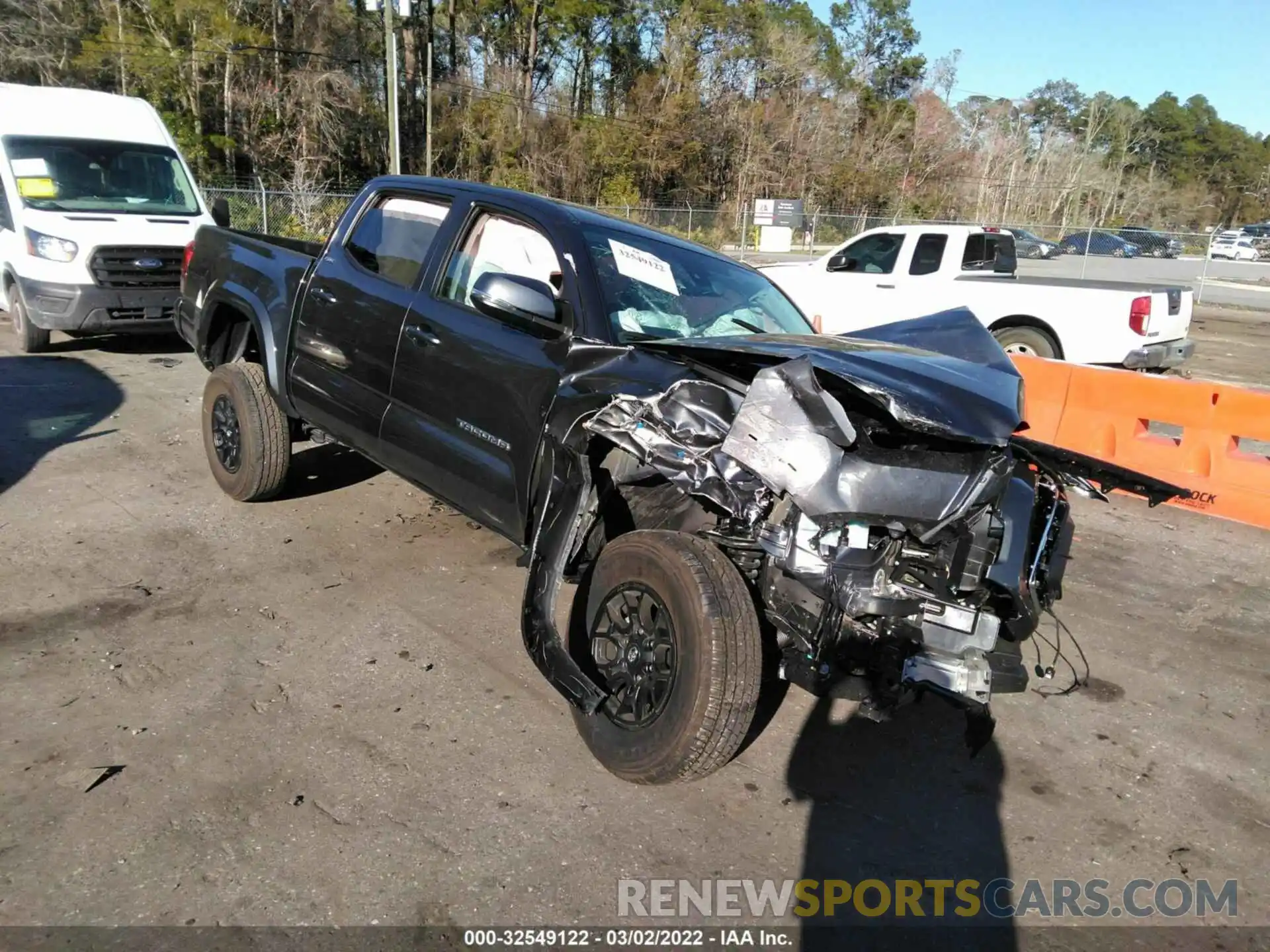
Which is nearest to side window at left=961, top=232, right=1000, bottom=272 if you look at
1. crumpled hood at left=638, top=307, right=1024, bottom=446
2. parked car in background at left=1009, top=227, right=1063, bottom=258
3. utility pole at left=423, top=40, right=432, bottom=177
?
crumpled hood at left=638, top=307, right=1024, bottom=446

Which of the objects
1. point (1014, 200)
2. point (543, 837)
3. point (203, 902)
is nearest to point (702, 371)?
point (543, 837)

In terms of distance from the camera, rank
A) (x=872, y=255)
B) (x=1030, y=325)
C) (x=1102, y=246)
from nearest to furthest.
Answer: (x=1030, y=325) < (x=872, y=255) < (x=1102, y=246)

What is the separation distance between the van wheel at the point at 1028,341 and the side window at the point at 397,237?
728 cm

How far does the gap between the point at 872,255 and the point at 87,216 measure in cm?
895

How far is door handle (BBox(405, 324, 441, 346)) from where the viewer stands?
4242 millimetres

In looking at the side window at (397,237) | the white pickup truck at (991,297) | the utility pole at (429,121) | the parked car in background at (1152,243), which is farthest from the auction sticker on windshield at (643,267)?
the utility pole at (429,121)

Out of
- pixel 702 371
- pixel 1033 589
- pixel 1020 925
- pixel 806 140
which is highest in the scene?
pixel 806 140

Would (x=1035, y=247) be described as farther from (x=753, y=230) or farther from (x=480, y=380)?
(x=480, y=380)

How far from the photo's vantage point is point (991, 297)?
10.4m

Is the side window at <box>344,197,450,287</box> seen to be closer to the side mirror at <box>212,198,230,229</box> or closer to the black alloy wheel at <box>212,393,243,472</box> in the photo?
the black alloy wheel at <box>212,393,243,472</box>

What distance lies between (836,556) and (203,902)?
210 centimetres

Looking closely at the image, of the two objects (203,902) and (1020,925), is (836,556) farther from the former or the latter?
(203,902)

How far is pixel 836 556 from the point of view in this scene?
291 centimetres

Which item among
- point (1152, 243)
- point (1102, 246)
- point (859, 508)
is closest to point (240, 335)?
point (859, 508)
